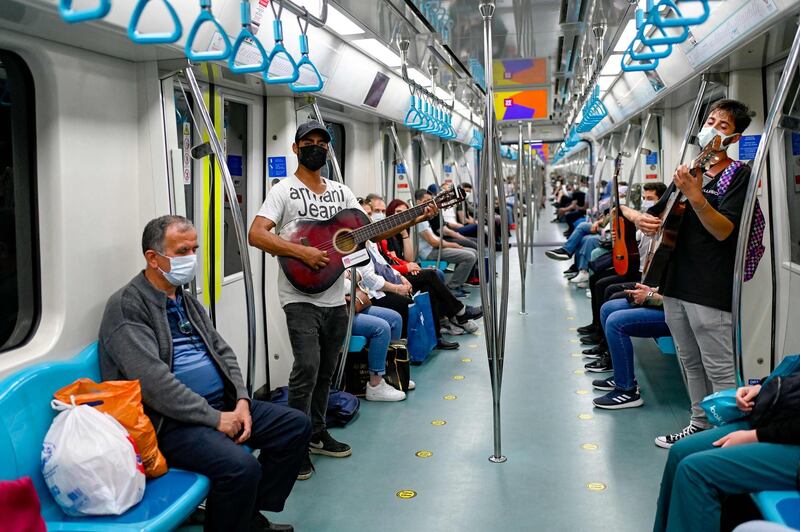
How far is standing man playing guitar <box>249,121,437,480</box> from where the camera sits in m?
3.54

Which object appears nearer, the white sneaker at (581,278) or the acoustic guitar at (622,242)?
the acoustic guitar at (622,242)

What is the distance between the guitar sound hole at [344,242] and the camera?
369 centimetres

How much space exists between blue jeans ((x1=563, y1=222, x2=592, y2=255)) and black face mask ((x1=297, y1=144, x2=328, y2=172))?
23.8 feet

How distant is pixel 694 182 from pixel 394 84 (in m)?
4.13

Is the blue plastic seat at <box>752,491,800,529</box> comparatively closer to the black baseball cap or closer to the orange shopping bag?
the orange shopping bag

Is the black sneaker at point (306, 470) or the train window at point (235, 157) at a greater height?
the train window at point (235, 157)

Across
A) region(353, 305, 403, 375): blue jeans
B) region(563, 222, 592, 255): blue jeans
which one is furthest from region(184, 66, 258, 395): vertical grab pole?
region(563, 222, 592, 255): blue jeans

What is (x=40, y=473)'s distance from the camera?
2414 mm

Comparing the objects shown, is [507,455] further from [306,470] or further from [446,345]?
[446,345]

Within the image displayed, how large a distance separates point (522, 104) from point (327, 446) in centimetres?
570

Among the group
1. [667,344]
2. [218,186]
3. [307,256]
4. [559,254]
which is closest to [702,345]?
[667,344]

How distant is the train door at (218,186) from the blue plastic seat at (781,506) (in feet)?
8.58

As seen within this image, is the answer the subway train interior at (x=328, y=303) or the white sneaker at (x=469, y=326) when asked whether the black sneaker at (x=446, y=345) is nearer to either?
the subway train interior at (x=328, y=303)

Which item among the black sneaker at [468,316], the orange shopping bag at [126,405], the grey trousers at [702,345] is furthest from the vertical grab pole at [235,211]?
the black sneaker at [468,316]
